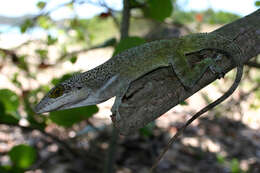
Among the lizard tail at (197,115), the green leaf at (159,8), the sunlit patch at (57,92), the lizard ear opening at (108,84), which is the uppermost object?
the green leaf at (159,8)

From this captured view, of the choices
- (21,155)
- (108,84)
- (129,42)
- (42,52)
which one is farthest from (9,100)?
(129,42)

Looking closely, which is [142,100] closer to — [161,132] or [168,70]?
[168,70]

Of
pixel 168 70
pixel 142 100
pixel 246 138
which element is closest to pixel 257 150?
pixel 246 138

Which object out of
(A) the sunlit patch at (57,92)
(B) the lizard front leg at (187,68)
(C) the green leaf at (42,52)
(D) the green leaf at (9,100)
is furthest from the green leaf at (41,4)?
(B) the lizard front leg at (187,68)

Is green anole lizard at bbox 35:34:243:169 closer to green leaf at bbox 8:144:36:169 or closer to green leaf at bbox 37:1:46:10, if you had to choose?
green leaf at bbox 8:144:36:169

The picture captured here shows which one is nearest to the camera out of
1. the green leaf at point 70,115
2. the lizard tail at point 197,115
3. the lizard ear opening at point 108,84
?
the lizard tail at point 197,115

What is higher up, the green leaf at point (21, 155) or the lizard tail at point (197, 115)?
the lizard tail at point (197, 115)

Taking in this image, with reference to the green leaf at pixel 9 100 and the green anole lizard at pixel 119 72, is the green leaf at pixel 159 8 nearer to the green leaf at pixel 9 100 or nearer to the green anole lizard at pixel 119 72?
the green anole lizard at pixel 119 72
